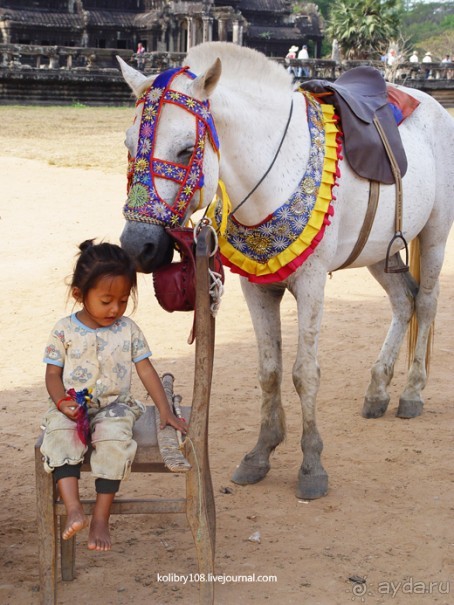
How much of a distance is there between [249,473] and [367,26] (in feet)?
137

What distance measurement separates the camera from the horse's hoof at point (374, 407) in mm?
5641

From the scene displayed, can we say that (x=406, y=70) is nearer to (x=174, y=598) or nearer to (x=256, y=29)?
(x=256, y=29)

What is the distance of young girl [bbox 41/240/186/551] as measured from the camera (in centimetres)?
312

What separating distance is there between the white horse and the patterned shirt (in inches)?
11.5

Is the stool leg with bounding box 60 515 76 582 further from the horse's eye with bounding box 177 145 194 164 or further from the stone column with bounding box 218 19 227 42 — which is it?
the stone column with bounding box 218 19 227 42

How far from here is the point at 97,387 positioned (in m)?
3.34

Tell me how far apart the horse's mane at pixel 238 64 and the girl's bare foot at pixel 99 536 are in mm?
1914

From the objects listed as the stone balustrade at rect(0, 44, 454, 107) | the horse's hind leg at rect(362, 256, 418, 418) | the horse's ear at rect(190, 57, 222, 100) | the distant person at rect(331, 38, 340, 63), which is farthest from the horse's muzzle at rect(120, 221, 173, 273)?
the distant person at rect(331, 38, 340, 63)

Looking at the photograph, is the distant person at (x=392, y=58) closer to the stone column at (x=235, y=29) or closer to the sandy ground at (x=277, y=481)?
the stone column at (x=235, y=29)

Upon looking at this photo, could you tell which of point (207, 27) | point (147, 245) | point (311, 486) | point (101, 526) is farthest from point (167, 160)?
point (207, 27)

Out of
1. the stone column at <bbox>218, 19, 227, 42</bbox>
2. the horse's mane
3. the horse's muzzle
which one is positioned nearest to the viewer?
the horse's muzzle

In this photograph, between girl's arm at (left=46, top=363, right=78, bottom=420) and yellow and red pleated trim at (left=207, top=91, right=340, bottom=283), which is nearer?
girl's arm at (left=46, top=363, right=78, bottom=420)

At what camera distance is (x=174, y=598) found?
3.47m

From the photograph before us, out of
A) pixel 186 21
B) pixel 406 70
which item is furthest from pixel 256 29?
pixel 406 70
